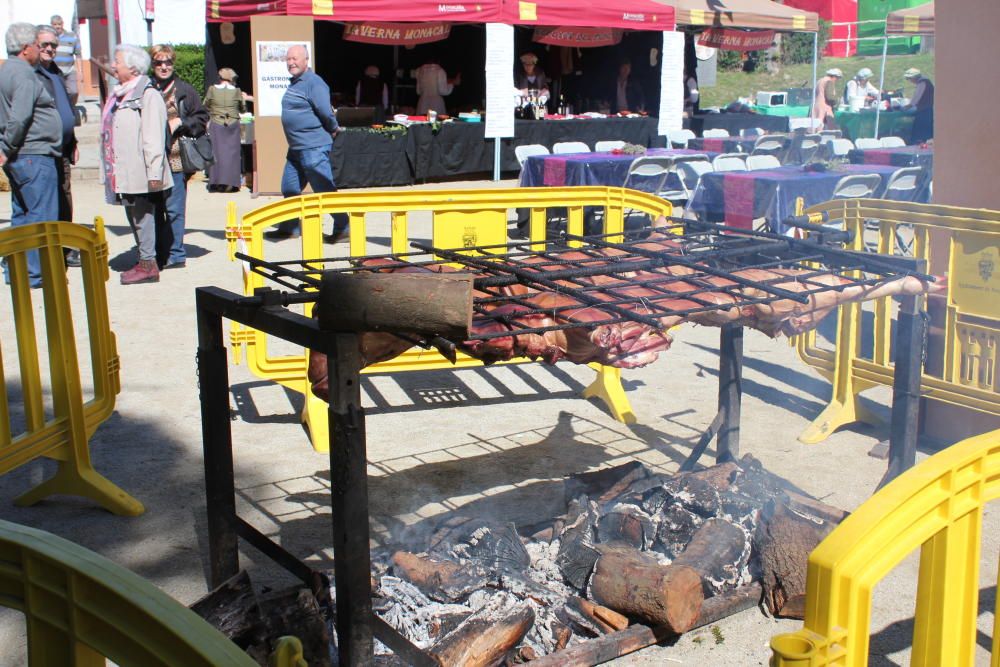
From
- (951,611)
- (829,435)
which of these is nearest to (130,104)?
(829,435)

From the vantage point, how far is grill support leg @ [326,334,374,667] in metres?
3.00

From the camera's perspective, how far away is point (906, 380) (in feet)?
15.8

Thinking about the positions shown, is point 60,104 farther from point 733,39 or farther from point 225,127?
point 733,39

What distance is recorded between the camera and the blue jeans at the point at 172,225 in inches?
412

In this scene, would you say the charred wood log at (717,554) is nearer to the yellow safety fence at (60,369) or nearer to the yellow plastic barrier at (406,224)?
the yellow plastic barrier at (406,224)

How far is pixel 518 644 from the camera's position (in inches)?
146

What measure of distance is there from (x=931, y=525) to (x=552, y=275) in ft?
6.09

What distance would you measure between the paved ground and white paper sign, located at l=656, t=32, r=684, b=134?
13.0 metres

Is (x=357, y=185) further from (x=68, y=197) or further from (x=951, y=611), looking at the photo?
(x=951, y=611)

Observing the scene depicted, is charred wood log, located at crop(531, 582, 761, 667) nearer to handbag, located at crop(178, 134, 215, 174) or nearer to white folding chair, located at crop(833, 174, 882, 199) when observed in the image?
handbag, located at crop(178, 134, 215, 174)

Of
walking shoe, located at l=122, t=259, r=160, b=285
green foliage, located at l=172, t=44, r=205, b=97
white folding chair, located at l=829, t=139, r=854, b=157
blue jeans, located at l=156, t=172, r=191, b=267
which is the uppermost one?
green foliage, located at l=172, t=44, r=205, b=97

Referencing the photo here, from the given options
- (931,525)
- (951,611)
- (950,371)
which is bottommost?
(950,371)

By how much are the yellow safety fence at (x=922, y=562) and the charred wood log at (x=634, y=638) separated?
1674 millimetres

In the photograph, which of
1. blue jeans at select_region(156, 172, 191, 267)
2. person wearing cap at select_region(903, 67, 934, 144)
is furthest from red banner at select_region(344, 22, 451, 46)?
person wearing cap at select_region(903, 67, 934, 144)
